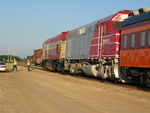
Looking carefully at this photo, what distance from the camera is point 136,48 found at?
1529 centimetres

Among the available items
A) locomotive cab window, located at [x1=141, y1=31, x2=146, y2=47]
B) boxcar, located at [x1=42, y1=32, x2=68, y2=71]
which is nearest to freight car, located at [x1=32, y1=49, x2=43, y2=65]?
boxcar, located at [x1=42, y1=32, x2=68, y2=71]

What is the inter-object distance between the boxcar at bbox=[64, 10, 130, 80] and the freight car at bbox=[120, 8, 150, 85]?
3.05ft

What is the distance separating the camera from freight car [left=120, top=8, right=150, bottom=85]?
14.4 m

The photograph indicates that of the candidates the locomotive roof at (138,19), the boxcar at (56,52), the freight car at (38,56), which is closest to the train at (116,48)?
the locomotive roof at (138,19)

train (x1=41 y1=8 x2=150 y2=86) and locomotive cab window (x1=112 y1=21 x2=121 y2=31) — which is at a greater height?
locomotive cab window (x1=112 y1=21 x2=121 y2=31)

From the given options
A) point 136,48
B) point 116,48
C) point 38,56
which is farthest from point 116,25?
point 38,56

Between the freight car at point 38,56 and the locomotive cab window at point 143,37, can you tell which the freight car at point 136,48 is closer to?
the locomotive cab window at point 143,37

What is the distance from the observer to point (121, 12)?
18.6 m

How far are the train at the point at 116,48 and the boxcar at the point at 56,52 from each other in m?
3.33

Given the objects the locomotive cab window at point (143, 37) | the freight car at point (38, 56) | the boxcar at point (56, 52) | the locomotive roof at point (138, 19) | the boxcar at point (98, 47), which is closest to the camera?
the locomotive roof at point (138, 19)

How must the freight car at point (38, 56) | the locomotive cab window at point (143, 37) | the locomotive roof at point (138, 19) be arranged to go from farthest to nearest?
the freight car at point (38, 56), the locomotive cab window at point (143, 37), the locomotive roof at point (138, 19)

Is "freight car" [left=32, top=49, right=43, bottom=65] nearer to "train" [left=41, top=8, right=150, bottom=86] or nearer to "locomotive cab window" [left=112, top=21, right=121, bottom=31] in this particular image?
"train" [left=41, top=8, right=150, bottom=86]

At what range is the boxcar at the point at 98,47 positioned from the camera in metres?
18.0

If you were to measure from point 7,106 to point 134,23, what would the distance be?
9.31m
